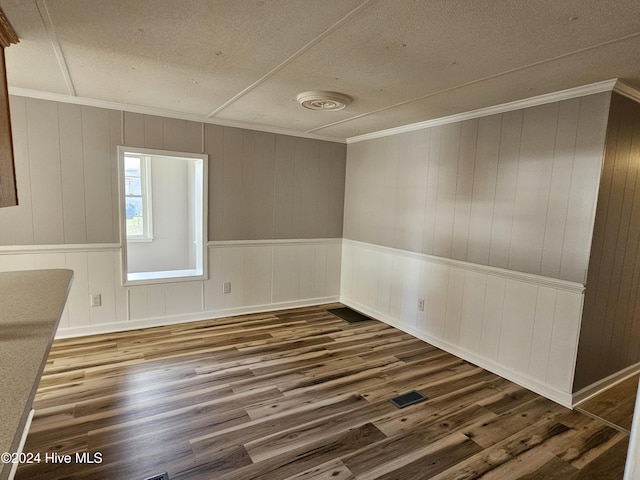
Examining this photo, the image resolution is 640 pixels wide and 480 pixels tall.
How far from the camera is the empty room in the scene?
188cm

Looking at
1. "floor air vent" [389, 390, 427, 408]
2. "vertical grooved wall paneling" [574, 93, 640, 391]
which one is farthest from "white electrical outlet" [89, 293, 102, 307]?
"vertical grooved wall paneling" [574, 93, 640, 391]

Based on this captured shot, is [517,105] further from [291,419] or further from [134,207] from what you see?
[134,207]

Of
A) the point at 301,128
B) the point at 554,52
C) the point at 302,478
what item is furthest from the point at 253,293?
the point at 554,52

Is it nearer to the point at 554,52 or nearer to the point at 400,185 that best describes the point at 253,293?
the point at 400,185

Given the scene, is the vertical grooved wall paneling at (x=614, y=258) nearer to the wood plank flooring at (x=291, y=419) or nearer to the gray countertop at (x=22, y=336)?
the wood plank flooring at (x=291, y=419)

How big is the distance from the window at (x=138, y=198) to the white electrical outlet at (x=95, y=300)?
70.1 inches

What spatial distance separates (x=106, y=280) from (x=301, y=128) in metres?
2.87

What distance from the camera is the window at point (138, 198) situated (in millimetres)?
5262

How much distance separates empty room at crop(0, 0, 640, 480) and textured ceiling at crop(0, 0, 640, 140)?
19mm

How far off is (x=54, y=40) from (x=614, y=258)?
169 inches

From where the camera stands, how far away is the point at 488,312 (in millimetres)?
3248

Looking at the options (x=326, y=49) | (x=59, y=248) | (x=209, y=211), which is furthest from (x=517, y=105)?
(x=59, y=248)

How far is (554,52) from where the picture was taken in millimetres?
2033

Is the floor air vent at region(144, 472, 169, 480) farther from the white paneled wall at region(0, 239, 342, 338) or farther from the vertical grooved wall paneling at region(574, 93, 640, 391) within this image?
the vertical grooved wall paneling at region(574, 93, 640, 391)
